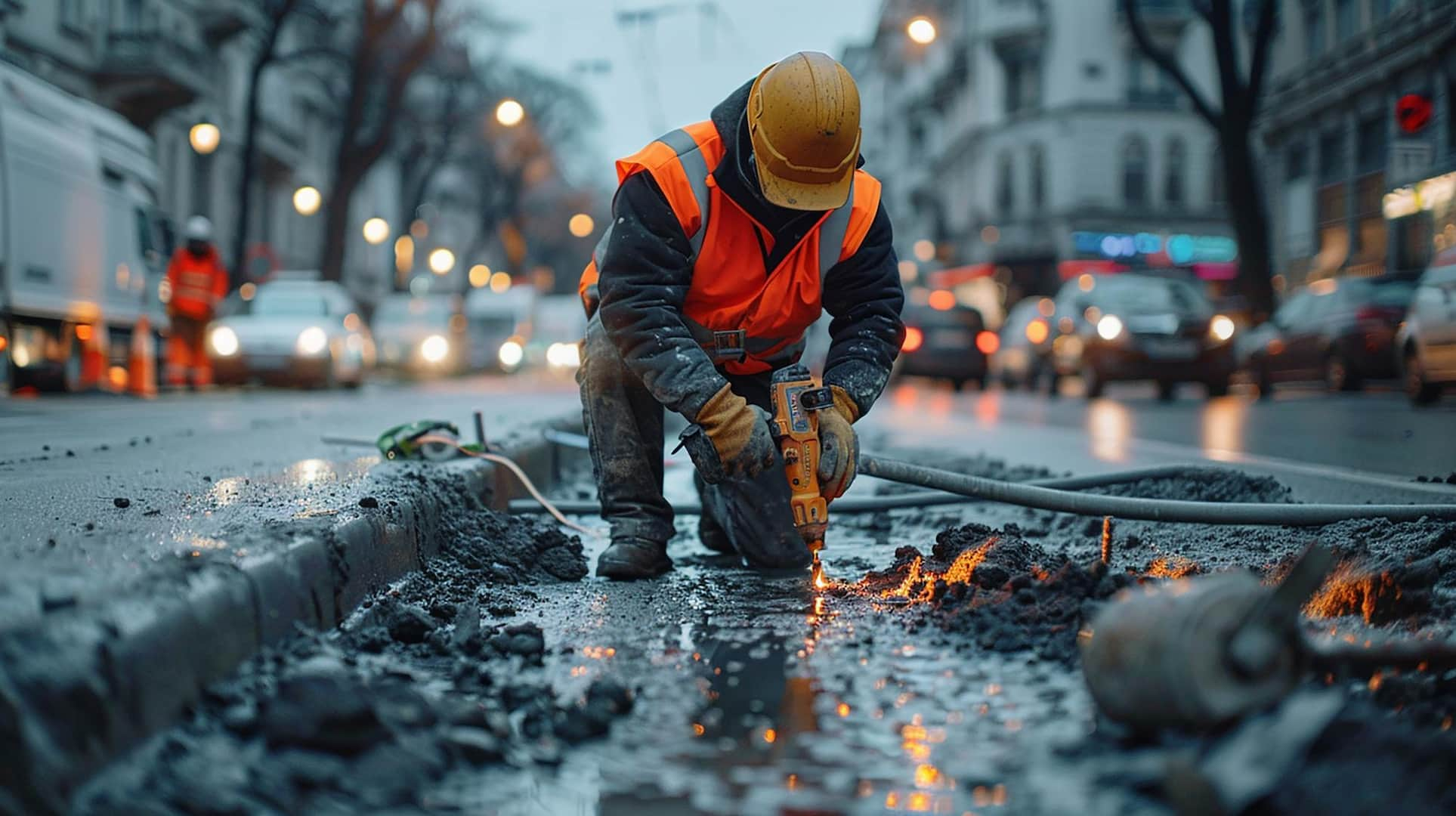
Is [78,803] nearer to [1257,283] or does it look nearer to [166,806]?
[166,806]

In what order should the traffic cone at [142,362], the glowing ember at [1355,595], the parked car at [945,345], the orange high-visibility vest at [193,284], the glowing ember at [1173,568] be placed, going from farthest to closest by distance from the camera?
the parked car at [945,345] → the orange high-visibility vest at [193,284] → the traffic cone at [142,362] → the glowing ember at [1173,568] → the glowing ember at [1355,595]

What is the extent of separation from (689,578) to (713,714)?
169 centimetres

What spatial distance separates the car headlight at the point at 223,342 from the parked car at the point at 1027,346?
10.9m

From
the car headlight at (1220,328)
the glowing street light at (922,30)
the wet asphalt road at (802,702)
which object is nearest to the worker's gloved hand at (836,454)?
the wet asphalt road at (802,702)

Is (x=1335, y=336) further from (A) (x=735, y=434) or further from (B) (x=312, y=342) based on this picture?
(A) (x=735, y=434)

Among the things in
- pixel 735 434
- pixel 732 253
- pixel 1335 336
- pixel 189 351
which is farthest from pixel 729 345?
pixel 189 351

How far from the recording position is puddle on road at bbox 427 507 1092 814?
7.27ft

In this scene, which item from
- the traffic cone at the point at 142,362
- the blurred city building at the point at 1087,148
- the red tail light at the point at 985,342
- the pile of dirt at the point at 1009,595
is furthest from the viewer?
the blurred city building at the point at 1087,148

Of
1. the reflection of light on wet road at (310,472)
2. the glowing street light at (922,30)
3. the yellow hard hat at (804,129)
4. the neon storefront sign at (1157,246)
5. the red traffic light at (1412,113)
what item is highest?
the glowing street light at (922,30)

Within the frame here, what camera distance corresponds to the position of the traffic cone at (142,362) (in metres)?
16.6

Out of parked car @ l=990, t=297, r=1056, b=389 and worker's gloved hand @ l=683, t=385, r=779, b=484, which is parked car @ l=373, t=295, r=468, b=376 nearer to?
parked car @ l=990, t=297, r=1056, b=389

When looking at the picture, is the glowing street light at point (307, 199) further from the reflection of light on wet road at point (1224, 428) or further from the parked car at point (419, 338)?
the reflection of light on wet road at point (1224, 428)

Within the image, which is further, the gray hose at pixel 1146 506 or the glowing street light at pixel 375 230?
the glowing street light at pixel 375 230

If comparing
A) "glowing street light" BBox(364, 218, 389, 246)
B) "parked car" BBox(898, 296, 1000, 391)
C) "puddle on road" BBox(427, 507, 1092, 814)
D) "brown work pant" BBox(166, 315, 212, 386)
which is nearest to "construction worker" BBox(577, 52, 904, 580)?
"puddle on road" BBox(427, 507, 1092, 814)
